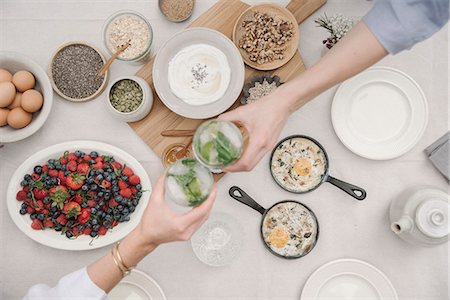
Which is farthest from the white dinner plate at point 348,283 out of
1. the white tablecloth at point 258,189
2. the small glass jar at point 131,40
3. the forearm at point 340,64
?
the small glass jar at point 131,40

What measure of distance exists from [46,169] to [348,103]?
789mm

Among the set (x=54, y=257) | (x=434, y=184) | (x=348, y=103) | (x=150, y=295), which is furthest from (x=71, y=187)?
(x=434, y=184)

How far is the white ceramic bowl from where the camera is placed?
45.9 inches

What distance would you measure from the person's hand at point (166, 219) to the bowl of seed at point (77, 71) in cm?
48

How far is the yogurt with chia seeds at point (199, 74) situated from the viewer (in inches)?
47.6

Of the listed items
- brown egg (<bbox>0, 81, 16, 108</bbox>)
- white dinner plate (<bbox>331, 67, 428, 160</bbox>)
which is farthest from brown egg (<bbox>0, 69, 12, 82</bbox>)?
white dinner plate (<bbox>331, 67, 428, 160</bbox>)

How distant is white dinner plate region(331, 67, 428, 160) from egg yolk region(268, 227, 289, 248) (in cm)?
28

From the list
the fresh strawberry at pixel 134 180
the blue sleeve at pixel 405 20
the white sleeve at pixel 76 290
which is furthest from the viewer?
the fresh strawberry at pixel 134 180

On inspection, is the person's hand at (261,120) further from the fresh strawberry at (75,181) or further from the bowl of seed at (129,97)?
the fresh strawberry at (75,181)

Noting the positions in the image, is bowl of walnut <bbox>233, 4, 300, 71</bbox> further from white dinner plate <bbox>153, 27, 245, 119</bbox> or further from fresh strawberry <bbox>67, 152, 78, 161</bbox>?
fresh strawberry <bbox>67, 152, 78, 161</bbox>

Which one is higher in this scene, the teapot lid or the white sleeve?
the teapot lid

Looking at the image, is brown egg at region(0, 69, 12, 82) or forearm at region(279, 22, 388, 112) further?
brown egg at region(0, 69, 12, 82)

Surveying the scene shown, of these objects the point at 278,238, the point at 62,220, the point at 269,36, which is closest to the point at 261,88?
the point at 269,36

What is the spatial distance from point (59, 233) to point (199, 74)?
532mm
